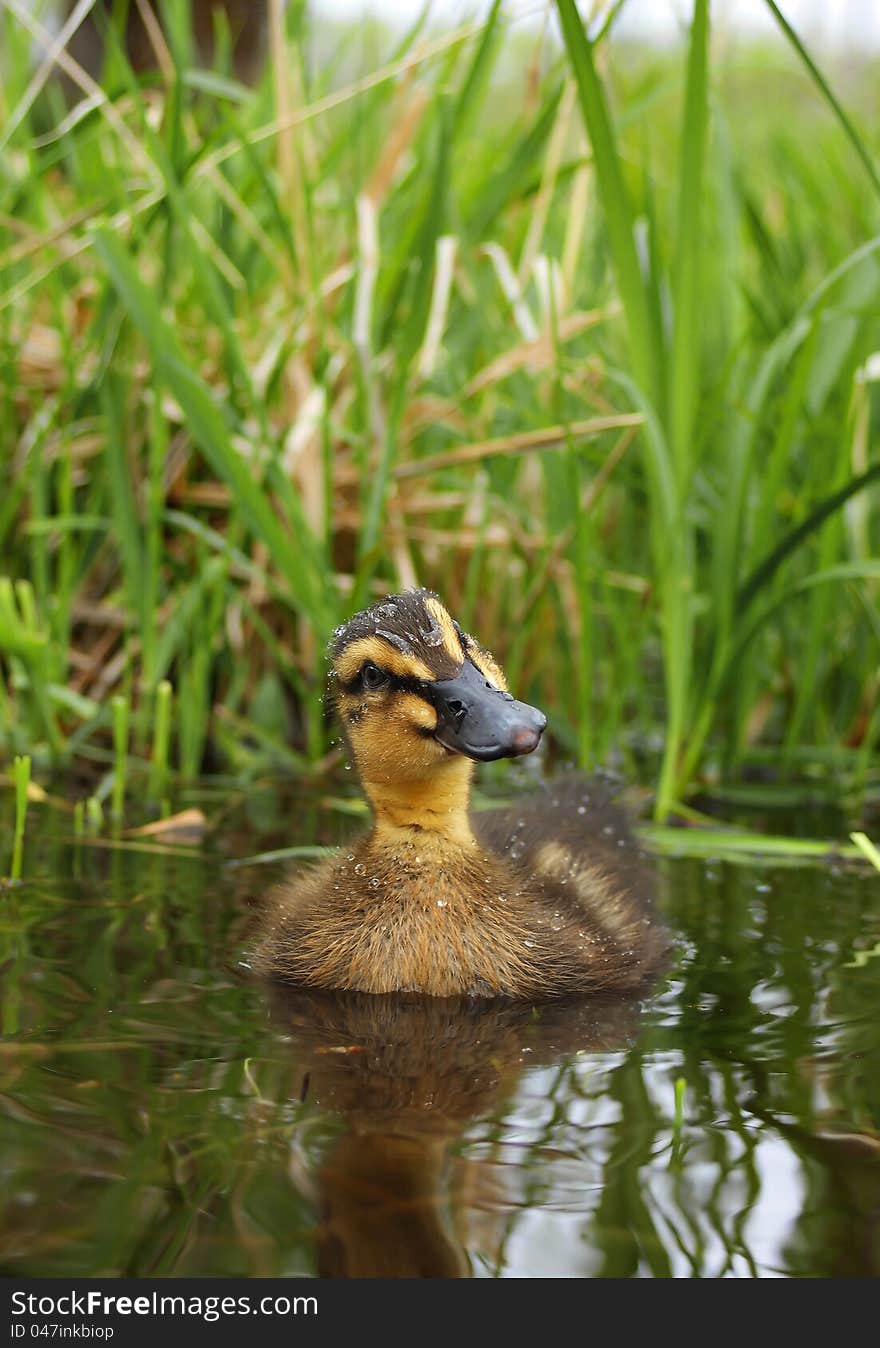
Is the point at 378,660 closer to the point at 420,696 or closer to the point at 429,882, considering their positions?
the point at 420,696

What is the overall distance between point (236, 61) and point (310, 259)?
6030mm

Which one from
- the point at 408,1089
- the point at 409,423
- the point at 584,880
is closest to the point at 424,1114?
the point at 408,1089

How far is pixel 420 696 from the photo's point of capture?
283 cm

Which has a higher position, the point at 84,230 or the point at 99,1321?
the point at 84,230

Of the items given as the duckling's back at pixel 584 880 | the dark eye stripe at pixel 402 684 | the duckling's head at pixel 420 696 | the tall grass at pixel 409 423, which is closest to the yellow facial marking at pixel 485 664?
the duckling's head at pixel 420 696

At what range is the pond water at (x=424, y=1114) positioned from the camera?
1.74 metres

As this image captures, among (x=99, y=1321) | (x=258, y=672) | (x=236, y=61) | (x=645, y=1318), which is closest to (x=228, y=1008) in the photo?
(x=99, y=1321)

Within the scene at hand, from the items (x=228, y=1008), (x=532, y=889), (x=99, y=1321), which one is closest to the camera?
(x=99, y=1321)

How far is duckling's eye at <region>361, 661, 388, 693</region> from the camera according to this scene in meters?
2.93

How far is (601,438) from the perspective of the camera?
4738 millimetres

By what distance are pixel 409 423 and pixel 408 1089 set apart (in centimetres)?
301

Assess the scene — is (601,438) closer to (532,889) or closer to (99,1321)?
(532,889)

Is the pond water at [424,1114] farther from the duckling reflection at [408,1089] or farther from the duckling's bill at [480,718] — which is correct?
the duckling's bill at [480,718]

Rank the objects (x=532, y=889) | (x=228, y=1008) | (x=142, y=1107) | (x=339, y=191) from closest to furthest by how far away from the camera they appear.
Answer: (x=142, y=1107), (x=228, y=1008), (x=532, y=889), (x=339, y=191)
